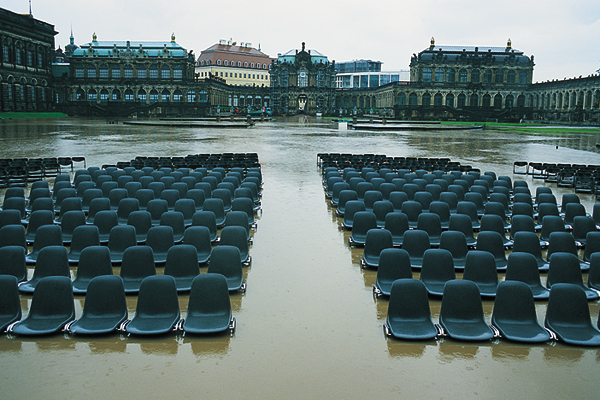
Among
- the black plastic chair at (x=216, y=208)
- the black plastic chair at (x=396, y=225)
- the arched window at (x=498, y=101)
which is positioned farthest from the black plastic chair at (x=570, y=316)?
the arched window at (x=498, y=101)

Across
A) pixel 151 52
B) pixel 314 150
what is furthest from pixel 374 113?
pixel 314 150

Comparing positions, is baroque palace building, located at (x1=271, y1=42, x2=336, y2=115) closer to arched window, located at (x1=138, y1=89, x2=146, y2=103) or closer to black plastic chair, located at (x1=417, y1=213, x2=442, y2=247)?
arched window, located at (x1=138, y1=89, x2=146, y2=103)

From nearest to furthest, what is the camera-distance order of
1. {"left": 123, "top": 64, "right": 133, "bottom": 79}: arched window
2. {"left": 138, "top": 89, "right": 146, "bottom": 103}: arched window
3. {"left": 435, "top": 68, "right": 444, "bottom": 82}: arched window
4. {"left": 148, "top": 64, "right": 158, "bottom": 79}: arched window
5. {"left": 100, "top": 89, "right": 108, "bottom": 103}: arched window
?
{"left": 100, "top": 89, "right": 108, "bottom": 103}: arched window < {"left": 123, "top": 64, "right": 133, "bottom": 79}: arched window < {"left": 138, "top": 89, "right": 146, "bottom": 103}: arched window < {"left": 148, "top": 64, "right": 158, "bottom": 79}: arched window < {"left": 435, "top": 68, "right": 444, "bottom": 82}: arched window

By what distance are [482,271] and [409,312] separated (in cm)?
190

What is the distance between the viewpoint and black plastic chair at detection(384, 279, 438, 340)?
6.92m

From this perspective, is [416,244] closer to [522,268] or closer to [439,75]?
[522,268]

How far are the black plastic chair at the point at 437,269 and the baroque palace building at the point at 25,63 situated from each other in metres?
86.9

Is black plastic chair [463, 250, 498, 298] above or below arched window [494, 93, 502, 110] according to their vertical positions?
below

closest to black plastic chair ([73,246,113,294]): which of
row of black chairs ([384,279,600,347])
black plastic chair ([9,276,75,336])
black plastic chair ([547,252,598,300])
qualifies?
black plastic chair ([9,276,75,336])

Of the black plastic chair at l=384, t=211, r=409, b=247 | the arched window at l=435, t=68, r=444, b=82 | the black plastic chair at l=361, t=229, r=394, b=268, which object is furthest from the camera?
the arched window at l=435, t=68, r=444, b=82

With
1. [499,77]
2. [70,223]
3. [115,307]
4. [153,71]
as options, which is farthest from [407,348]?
[499,77]

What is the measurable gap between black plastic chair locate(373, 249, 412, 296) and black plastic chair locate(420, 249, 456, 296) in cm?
36

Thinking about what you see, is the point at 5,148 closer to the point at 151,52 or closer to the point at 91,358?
the point at 91,358

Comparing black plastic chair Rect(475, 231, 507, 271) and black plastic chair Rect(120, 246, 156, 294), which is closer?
black plastic chair Rect(120, 246, 156, 294)
